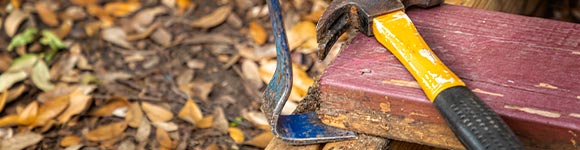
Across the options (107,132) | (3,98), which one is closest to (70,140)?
(107,132)

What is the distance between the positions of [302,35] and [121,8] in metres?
0.66

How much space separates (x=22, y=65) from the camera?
102 inches

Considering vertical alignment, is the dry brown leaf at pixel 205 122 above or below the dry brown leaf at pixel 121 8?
below

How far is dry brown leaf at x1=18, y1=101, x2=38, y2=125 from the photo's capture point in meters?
2.32

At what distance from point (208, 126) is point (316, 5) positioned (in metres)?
0.63

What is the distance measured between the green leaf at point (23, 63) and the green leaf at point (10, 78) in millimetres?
23

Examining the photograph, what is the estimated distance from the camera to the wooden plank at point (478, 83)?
4.17 ft

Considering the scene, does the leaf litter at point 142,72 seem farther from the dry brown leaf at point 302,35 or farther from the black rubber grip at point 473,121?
the black rubber grip at point 473,121

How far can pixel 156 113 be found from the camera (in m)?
2.33

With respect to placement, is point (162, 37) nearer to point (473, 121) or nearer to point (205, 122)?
point (205, 122)

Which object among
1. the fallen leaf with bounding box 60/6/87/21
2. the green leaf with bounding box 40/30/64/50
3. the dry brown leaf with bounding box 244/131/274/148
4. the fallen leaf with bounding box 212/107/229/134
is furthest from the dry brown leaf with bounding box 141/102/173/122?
the fallen leaf with bounding box 60/6/87/21

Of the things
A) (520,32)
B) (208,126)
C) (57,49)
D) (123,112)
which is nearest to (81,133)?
(123,112)

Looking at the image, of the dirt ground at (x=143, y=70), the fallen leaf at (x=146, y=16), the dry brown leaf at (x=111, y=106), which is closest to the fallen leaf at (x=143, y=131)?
the dirt ground at (x=143, y=70)

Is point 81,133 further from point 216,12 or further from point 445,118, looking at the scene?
point 445,118
